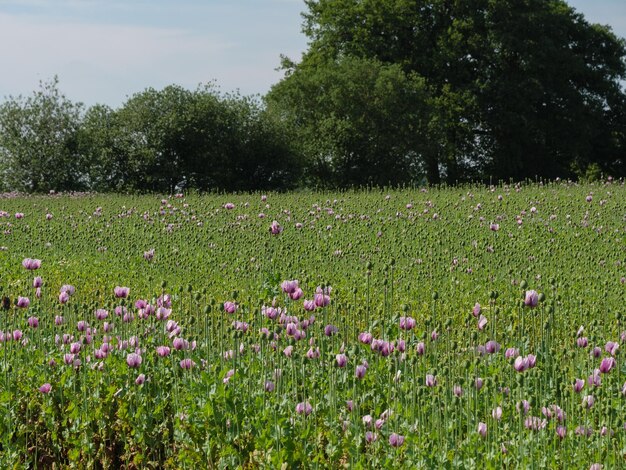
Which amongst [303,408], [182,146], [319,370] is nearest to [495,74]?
[182,146]

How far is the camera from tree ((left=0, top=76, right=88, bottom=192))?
96.4 ft

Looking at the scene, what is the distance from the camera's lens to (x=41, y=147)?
98.1ft

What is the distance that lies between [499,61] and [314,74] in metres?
7.04

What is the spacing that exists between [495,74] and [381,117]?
575 centimetres

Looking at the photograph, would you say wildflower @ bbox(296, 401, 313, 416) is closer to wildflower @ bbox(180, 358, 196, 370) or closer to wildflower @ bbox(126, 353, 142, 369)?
wildflower @ bbox(180, 358, 196, 370)

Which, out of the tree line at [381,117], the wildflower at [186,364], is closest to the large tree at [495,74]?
the tree line at [381,117]

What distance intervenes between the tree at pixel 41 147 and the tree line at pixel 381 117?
0.16 ft

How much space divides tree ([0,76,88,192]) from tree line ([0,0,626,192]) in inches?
1.9

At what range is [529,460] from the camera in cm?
369

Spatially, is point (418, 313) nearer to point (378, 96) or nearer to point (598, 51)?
point (378, 96)

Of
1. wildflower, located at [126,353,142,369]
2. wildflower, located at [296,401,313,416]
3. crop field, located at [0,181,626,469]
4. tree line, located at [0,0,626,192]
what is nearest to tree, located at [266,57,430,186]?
tree line, located at [0,0,626,192]

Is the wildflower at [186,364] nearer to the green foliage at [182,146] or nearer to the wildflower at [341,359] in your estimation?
the wildflower at [341,359]

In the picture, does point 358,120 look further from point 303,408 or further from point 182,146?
point 303,408

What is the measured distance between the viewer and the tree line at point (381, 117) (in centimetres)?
2772
